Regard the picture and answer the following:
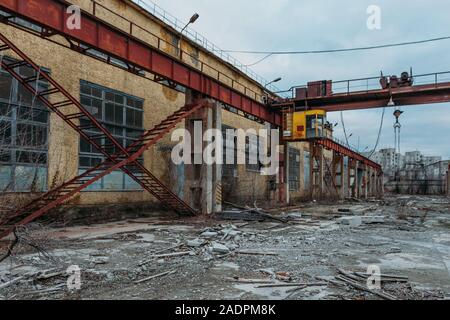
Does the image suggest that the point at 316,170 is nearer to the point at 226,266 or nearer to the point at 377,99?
the point at 377,99

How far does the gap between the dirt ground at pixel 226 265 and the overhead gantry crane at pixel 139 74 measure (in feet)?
4.53

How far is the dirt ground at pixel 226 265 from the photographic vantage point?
530cm

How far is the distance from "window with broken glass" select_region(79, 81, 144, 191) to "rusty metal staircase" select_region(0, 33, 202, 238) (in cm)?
44

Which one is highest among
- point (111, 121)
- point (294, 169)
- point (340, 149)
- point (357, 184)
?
point (340, 149)

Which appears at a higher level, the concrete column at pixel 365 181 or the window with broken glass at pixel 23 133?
the window with broken glass at pixel 23 133

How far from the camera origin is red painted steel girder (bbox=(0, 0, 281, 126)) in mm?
9133

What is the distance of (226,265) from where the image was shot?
Result: 700 cm

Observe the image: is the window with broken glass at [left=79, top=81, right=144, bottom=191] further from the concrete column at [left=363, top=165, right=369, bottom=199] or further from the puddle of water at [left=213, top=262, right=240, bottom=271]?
the concrete column at [left=363, top=165, right=369, bottom=199]

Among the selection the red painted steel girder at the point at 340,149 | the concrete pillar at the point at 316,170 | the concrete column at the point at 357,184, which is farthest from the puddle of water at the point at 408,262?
the concrete column at the point at 357,184

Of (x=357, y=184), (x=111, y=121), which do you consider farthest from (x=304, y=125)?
(x=357, y=184)

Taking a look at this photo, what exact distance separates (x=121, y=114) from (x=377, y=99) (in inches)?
605

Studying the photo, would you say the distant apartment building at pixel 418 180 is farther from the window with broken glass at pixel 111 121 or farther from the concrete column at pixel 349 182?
the window with broken glass at pixel 111 121
